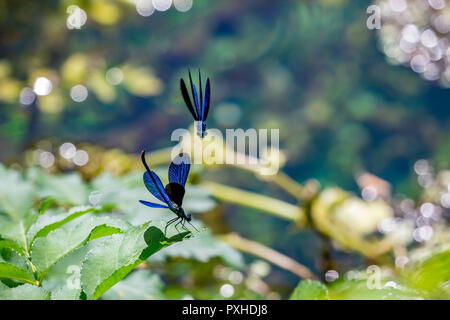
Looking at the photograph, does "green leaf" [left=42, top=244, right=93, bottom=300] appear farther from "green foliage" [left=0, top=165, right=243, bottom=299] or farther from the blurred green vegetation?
the blurred green vegetation

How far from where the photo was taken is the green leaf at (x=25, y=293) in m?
0.33

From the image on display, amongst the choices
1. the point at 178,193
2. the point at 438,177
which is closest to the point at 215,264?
the point at 438,177

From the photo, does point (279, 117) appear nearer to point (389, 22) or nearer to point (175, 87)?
point (175, 87)

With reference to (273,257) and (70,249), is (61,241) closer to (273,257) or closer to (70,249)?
(70,249)

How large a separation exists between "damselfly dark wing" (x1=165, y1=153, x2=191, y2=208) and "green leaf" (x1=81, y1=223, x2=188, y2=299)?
0.04 metres

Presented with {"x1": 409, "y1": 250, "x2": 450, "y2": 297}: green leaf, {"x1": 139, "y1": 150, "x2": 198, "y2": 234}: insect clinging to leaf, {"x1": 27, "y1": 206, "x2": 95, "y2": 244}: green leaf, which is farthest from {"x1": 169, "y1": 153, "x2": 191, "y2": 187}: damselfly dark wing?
{"x1": 409, "y1": 250, "x2": 450, "y2": 297}: green leaf

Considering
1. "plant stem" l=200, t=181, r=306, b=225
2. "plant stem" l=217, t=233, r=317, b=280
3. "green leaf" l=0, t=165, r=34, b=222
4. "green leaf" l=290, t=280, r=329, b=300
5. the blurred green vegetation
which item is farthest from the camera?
the blurred green vegetation

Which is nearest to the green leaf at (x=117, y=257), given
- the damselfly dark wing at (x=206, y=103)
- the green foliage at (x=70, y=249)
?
the green foliage at (x=70, y=249)

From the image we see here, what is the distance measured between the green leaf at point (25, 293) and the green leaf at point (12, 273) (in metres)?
0.02

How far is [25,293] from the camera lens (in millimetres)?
334

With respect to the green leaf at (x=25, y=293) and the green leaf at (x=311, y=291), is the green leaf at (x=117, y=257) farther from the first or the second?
the green leaf at (x=311, y=291)

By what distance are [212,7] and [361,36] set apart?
3.54 ft

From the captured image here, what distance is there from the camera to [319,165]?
8.76 ft

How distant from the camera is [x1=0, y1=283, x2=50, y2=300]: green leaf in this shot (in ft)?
1.09
